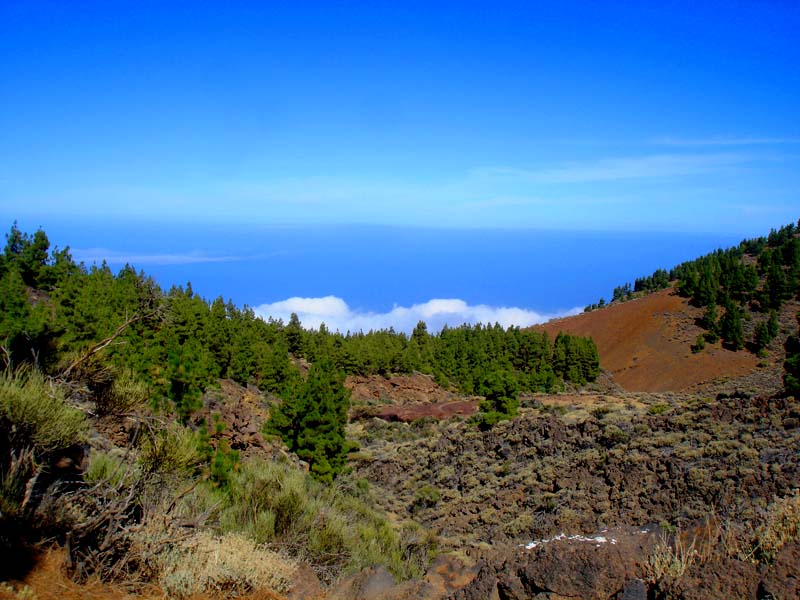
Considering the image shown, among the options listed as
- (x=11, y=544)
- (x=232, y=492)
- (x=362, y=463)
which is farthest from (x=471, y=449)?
(x=11, y=544)

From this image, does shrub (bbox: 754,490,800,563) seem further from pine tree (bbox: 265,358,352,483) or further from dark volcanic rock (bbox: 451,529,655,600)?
pine tree (bbox: 265,358,352,483)

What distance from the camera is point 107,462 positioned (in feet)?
22.7

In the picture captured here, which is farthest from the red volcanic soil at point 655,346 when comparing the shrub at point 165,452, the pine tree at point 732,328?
the shrub at point 165,452

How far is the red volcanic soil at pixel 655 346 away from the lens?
5625 centimetres

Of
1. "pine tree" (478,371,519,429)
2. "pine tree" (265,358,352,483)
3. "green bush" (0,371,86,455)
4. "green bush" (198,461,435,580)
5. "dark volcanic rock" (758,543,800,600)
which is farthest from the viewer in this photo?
"pine tree" (478,371,519,429)

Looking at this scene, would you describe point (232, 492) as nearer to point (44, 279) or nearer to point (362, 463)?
point (362, 463)

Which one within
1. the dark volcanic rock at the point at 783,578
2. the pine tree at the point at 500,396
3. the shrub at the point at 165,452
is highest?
the shrub at the point at 165,452

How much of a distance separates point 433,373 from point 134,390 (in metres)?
51.6

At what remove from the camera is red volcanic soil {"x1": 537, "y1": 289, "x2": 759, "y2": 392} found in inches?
2215

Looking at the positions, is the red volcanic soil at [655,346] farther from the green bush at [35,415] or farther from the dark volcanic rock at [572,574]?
the green bush at [35,415]

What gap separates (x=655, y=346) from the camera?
63.5 meters

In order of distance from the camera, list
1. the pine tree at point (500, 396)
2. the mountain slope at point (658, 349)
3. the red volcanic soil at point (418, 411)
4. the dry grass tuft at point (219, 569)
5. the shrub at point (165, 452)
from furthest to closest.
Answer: the mountain slope at point (658, 349) → the red volcanic soil at point (418, 411) → the pine tree at point (500, 396) → the shrub at point (165, 452) → the dry grass tuft at point (219, 569)

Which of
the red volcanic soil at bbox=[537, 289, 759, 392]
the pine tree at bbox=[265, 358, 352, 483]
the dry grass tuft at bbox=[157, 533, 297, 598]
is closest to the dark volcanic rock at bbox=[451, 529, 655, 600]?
the dry grass tuft at bbox=[157, 533, 297, 598]

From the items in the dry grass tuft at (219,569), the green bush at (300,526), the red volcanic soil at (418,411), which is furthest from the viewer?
the red volcanic soil at (418,411)
